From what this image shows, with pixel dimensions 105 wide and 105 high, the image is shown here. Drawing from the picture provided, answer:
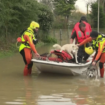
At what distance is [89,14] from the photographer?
46156 millimetres

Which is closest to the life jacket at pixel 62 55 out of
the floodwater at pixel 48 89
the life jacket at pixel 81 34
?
the floodwater at pixel 48 89

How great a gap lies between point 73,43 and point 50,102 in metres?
3.80

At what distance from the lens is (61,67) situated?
8.86 metres

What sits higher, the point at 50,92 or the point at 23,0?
the point at 23,0

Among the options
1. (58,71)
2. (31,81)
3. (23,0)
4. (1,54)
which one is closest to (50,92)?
(31,81)

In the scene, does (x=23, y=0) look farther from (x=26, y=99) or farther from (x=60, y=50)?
(x=26, y=99)

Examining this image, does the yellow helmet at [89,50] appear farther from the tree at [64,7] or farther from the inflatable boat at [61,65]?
the tree at [64,7]

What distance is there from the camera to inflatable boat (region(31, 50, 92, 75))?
347 inches

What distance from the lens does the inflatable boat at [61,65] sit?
8.81 metres

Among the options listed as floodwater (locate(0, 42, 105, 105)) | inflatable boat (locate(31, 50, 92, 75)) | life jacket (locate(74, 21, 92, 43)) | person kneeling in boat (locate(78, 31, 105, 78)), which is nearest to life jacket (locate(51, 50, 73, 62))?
inflatable boat (locate(31, 50, 92, 75))

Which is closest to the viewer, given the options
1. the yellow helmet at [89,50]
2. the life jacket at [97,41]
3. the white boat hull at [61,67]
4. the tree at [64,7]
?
the life jacket at [97,41]

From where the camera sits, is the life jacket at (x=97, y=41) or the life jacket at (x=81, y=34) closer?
the life jacket at (x=97, y=41)

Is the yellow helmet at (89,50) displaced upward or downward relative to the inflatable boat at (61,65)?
upward

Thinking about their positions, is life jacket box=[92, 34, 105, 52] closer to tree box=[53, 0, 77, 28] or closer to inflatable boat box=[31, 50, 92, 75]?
inflatable boat box=[31, 50, 92, 75]
